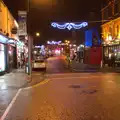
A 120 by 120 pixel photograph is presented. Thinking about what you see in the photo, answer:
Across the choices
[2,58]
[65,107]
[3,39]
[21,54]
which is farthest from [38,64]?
[65,107]

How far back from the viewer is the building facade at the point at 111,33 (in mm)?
47981

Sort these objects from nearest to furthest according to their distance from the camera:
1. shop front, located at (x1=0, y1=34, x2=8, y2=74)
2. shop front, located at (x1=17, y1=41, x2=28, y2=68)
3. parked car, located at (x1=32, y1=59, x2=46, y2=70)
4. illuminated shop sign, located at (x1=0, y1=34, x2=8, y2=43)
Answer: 1. illuminated shop sign, located at (x1=0, y1=34, x2=8, y2=43)
2. shop front, located at (x1=0, y1=34, x2=8, y2=74)
3. parked car, located at (x1=32, y1=59, x2=46, y2=70)
4. shop front, located at (x1=17, y1=41, x2=28, y2=68)

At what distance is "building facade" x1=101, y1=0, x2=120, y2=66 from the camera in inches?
1889

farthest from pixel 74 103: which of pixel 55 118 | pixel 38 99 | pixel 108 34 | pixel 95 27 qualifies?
pixel 95 27

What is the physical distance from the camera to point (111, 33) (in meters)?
50.9

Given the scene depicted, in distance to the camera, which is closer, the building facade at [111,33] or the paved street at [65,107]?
the paved street at [65,107]

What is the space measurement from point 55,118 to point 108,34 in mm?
42441

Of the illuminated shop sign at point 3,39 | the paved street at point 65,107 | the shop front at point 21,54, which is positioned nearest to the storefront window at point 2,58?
the illuminated shop sign at point 3,39

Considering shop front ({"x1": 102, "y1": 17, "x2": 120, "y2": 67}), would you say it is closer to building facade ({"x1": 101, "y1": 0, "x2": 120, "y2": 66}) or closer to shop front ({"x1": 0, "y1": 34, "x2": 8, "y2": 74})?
building facade ({"x1": 101, "y1": 0, "x2": 120, "y2": 66})

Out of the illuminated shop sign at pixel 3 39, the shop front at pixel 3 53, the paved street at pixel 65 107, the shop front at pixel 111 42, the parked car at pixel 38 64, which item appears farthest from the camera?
the shop front at pixel 111 42

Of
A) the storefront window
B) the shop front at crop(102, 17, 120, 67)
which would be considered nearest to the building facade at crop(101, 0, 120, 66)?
the shop front at crop(102, 17, 120, 67)

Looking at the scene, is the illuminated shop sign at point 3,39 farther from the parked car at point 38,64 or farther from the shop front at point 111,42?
the shop front at point 111,42

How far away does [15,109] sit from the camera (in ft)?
42.0

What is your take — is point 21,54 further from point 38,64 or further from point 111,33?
point 111,33
